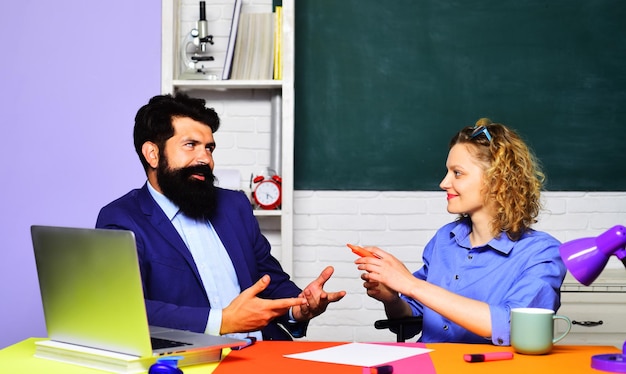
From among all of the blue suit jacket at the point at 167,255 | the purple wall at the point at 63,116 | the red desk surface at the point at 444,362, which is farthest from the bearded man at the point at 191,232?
the purple wall at the point at 63,116

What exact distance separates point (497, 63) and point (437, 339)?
5.99 ft

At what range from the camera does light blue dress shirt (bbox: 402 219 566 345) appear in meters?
2.22

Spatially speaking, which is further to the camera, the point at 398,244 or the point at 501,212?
the point at 398,244

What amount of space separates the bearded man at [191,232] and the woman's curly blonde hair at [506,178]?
55cm

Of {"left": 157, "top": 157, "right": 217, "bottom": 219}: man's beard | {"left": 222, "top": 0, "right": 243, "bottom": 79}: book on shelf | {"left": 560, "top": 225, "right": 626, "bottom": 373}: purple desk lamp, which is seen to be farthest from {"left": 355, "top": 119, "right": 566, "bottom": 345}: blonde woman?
{"left": 222, "top": 0, "right": 243, "bottom": 79}: book on shelf

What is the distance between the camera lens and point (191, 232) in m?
2.68

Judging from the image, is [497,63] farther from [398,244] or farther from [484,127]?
[484,127]

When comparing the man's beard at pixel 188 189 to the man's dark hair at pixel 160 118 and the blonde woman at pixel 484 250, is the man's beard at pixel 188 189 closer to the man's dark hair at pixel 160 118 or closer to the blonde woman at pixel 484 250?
the man's dark hair at pixel 160 118

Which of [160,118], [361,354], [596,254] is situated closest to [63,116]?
[160,118]

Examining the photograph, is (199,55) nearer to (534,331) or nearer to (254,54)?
(254,54)

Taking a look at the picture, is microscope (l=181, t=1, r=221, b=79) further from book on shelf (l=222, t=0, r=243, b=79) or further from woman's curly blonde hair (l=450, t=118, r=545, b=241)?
woman's curly blonde hair (l=450, t=118, r=545, b=241)

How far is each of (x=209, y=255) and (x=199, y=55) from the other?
4.83ft

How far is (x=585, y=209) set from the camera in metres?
3.87

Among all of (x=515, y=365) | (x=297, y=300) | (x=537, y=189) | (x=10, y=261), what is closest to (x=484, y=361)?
(x=515, y=365)
